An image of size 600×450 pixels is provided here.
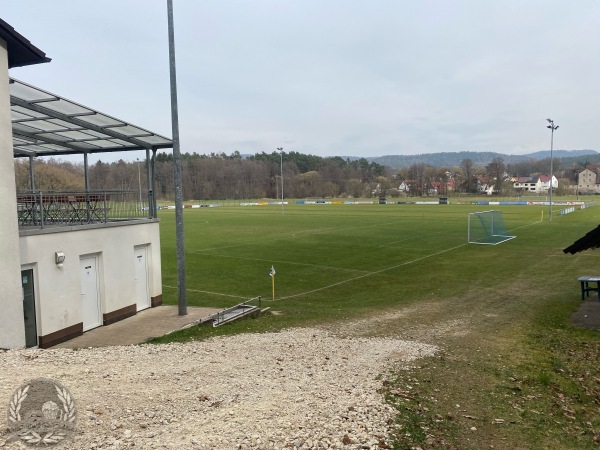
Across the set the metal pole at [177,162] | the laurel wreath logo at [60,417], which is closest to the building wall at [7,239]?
the laurel wreath logo at [60,417]

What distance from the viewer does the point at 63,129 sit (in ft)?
50.9

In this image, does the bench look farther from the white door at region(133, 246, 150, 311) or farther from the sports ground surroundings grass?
the white door at region(133, 246, 150, 311)

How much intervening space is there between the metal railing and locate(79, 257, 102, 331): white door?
5.84ft

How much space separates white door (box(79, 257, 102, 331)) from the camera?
556 inches

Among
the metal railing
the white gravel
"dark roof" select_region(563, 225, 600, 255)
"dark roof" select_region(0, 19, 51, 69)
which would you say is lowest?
the white gravel

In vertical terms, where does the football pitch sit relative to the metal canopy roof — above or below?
below

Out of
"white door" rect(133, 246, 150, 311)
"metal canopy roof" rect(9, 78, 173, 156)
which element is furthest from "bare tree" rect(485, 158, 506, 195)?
"white door" rect(133, 246, 150, 311)

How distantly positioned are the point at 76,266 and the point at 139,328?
254 cm

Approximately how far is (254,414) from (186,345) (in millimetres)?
5117

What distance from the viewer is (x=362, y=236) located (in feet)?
146

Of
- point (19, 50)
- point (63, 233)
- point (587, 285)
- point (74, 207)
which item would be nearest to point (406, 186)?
point (587, 285)

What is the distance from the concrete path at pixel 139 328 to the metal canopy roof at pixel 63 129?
19.4ft

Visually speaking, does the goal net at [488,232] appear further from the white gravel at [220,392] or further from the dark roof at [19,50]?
the dark roof at [19,50]

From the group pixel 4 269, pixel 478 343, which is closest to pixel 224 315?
pixel 4 269
